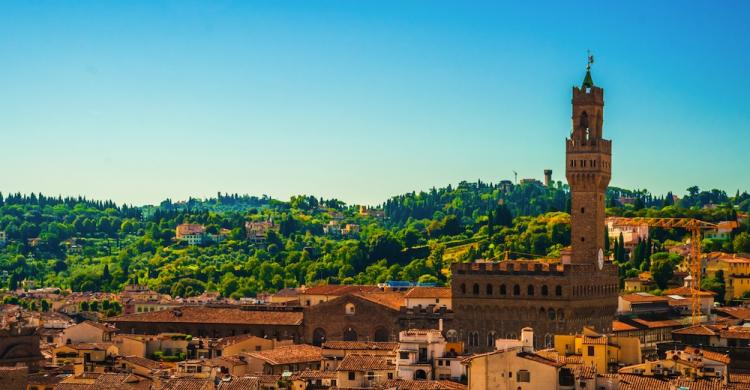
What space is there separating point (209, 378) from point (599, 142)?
27.1 meters

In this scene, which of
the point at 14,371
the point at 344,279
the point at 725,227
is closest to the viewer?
the point at 14,371

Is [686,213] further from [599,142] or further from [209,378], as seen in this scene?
[209,378]

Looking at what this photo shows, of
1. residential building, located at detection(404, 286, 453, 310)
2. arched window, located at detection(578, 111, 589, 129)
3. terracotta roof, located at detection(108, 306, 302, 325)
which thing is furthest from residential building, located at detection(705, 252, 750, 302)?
terracotta roof, located at detection(108, 306, 302, 325)

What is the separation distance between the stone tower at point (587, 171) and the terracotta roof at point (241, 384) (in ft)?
75.6

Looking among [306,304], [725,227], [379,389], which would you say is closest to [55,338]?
[306,304]

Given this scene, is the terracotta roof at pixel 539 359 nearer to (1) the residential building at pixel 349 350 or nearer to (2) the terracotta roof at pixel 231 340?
(1) the residential building at pixel 349 350

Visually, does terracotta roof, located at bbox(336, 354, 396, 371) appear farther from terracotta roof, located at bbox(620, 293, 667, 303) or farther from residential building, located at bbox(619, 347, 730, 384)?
terracotta roof, located at bbox(620, 293, 667, 303)

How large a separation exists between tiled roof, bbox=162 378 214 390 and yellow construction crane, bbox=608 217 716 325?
137 feet

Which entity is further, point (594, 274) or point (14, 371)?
point (594, 274)

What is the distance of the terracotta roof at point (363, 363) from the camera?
207 ft

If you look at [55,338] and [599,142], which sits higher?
[599,142]

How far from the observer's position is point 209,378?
66188 mm

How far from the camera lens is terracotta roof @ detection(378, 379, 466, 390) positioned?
58375 millimetres

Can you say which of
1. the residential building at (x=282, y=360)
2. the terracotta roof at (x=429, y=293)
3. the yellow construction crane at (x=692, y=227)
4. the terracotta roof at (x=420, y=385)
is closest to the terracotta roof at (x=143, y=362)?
the residential building at (x=282, y=360)
